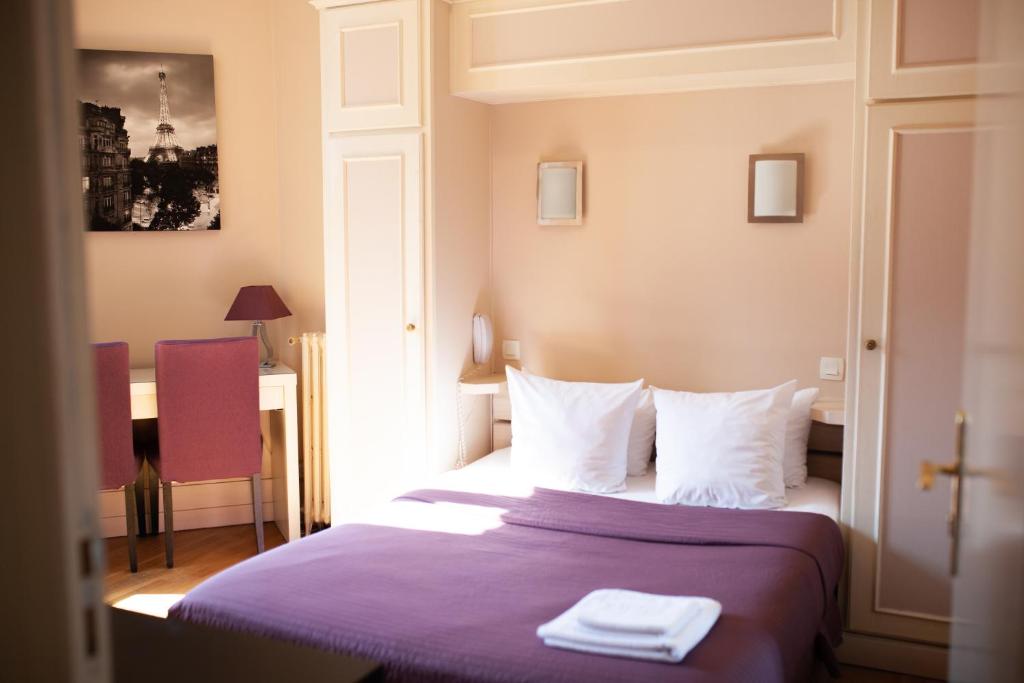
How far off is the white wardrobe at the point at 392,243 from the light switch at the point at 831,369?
143cm

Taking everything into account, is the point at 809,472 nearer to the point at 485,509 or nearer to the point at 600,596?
the point at 485,509

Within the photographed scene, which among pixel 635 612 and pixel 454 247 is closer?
pixel 635 612

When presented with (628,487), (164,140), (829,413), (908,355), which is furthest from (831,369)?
(164,140)

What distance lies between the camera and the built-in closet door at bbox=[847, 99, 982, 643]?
301 centimetres

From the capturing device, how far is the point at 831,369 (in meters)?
3.57

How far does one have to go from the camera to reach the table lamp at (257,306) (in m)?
4.37

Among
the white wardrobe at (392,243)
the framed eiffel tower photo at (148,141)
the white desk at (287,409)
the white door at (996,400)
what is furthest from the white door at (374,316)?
the white door at (996,400)

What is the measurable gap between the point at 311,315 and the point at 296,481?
2.75ft

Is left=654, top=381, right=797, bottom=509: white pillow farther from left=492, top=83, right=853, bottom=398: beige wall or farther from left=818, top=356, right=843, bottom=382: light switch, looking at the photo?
left=492, top=83, right=853, bottom=398: beige wall

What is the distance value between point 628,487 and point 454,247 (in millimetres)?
1203

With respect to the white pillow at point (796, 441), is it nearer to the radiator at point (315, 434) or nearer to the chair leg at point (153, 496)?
the radiator at point (315, 434)

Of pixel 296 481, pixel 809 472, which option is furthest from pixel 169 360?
pixel 809 472

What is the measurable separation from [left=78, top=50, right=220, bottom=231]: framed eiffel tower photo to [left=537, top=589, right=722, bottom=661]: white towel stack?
3.10 metres

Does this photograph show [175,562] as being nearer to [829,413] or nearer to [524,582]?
[524,582]
